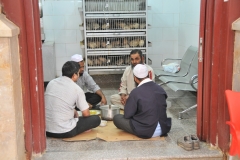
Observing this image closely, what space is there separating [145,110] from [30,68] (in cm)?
141

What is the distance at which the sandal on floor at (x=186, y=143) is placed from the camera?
3592 millimetres

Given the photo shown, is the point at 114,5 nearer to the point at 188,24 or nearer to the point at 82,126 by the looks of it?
A: the point at 188,24

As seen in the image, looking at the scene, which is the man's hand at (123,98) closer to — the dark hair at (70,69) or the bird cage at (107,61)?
the dark hair at (70,69)

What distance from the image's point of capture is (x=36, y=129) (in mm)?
3432

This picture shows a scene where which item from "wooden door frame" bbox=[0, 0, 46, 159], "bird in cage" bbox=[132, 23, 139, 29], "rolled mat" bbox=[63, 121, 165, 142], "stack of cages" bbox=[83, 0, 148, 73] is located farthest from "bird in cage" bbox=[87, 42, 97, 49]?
"wooden door frame" bbox=[0, 0, 46, 159]

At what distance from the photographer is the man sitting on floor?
391 cm

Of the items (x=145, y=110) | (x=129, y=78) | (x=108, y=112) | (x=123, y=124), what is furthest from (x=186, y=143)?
(x=129, y=78)

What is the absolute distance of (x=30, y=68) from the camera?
331cm

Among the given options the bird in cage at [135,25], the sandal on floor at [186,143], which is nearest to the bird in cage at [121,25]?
the bird in cage at [135,25]

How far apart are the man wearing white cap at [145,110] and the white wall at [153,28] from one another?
131 inches

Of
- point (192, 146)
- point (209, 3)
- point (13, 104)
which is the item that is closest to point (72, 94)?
point (13, 104)

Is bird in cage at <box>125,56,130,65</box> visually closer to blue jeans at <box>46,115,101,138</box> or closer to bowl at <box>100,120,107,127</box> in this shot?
bowl at <box>100,120,107,127</box>

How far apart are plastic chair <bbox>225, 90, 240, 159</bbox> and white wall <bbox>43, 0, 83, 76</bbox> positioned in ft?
16.8

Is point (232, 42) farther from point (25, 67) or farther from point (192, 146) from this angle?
point (25, 67)
